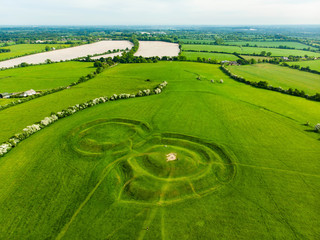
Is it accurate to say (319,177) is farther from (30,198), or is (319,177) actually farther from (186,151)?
(30,198)

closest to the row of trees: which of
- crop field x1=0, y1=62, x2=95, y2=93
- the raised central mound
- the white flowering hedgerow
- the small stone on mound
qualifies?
the white flowering hedgerow

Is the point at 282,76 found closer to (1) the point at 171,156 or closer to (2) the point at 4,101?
(1) the point at 171,156

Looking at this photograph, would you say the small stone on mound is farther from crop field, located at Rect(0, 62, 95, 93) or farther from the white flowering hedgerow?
crop field, located at Rect(0, 62, 95, 93)

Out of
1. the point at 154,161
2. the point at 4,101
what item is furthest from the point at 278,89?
the point at 4,101

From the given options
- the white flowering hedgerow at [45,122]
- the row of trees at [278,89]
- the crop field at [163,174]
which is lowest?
the crop field at [163,174]

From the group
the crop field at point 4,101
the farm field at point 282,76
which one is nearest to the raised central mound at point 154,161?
the crop field at point 4,101

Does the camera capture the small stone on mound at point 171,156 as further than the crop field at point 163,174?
Yes

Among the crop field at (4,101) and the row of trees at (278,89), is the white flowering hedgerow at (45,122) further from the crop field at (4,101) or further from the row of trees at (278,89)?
the row of trees at (278,89)
